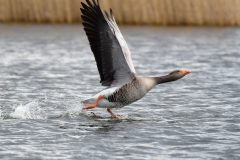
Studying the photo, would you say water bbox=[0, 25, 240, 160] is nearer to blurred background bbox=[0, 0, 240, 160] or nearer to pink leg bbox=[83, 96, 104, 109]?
blurred background bbox=[0, 0, 240, 160]

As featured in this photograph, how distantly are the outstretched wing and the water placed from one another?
0.69m

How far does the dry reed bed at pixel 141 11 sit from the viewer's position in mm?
26266

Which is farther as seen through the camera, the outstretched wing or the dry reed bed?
the dry reed bed

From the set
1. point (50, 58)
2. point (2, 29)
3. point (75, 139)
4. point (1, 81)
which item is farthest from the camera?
point (2, 29)

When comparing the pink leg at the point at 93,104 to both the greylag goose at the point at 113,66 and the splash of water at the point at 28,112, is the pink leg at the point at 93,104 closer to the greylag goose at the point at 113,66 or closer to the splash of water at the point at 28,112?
the greylag goose at the point at 113,66

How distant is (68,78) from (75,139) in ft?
22.1

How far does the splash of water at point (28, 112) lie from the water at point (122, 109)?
2 centimetres

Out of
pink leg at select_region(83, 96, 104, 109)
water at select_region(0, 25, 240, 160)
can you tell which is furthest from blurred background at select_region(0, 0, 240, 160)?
pink leg at select_region(83, 96, 104, 109)

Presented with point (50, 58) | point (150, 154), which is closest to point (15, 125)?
point (150, 154)

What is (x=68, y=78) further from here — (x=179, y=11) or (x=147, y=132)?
(x=179, y=11)

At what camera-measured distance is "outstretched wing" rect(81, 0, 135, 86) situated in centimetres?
1164

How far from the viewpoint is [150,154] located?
9594 mm

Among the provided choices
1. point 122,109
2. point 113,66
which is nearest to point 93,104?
point 113,66

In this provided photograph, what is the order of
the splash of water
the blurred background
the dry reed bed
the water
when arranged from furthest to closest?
the dry reed bed
the splash of water
the blurred background
the water
